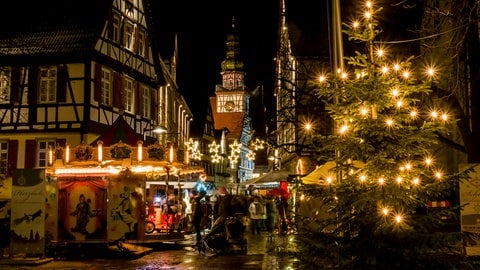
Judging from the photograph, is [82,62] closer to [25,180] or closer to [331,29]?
[25,180]

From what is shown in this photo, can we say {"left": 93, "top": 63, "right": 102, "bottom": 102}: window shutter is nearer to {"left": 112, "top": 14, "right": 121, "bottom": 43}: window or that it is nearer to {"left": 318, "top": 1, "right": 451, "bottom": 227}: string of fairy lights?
{"left": 112, "top": 14, "right": 121, "bottom": 43}: window

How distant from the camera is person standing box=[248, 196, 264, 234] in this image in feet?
96.8

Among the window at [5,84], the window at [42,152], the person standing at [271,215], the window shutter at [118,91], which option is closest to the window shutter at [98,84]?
the window shutter at [118,91]

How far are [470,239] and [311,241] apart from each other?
228 centimetres

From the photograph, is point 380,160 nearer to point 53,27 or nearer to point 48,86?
point 48,86

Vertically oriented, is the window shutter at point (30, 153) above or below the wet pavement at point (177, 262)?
above

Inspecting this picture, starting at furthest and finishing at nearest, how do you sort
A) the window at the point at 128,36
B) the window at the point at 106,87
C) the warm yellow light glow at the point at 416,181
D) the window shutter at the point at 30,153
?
the window at the point at 128,36, the window at the point at 106,87, the window shutter at the point at 30,153, the warm yellow light glow at the point at 416,181

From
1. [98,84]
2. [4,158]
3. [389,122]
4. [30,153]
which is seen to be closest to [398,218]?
[389,122]

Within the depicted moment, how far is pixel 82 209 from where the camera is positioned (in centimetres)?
2103

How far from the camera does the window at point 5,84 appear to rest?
98.5 ft

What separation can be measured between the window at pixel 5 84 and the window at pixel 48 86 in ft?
5.24

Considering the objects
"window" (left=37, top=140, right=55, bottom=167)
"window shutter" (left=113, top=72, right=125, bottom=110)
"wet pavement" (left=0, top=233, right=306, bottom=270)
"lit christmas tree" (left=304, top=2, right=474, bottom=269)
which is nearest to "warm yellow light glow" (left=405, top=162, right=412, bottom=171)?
"lit christmas tree" (left=304, top=2, right=474, bottom=269)

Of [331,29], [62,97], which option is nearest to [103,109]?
[62,97]

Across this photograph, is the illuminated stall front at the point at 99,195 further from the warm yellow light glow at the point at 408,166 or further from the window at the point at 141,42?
the window at the point at 141,42
